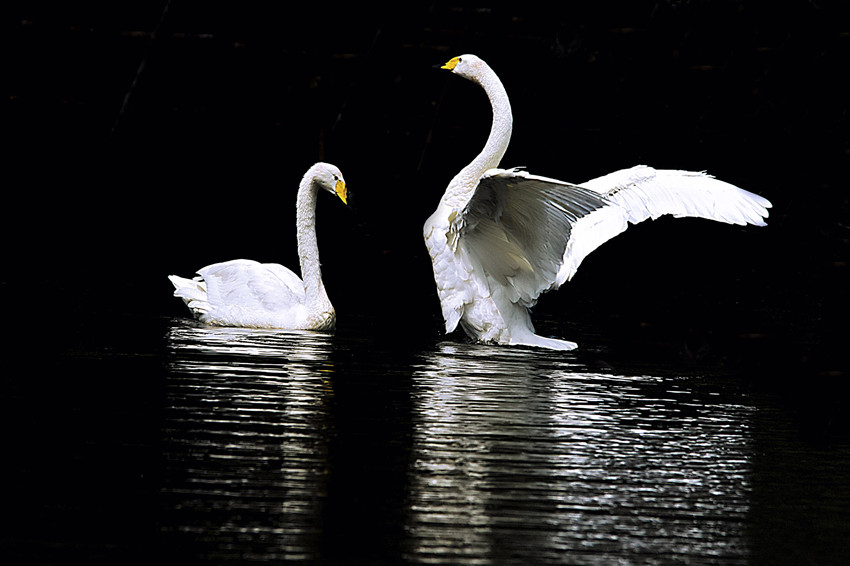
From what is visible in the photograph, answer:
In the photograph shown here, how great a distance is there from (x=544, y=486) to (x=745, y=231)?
10.7 m

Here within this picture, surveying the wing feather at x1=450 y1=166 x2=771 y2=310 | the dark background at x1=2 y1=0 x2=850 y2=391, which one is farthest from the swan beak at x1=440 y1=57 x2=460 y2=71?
the dark background at x1=2 y1=0 x2=850 y2=391

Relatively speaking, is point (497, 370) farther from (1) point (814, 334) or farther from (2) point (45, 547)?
(2) point (45, 547)

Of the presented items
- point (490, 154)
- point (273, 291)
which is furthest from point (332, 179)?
point (490, 154)

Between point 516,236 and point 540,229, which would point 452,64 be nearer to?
point 516,236

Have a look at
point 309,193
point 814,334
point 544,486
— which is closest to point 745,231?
point 814,334

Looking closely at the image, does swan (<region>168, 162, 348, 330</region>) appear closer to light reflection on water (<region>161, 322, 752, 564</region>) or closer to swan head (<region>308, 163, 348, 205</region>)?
swan head (<region>308, 163, 348, 205</region>)

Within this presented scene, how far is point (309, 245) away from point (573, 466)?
429cm

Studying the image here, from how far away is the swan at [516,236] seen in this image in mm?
8141

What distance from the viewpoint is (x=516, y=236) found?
8141mm

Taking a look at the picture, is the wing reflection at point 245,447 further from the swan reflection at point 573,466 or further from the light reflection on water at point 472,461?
the swan reflection at point 573,466

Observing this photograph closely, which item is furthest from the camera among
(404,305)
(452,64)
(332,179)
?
(404,305)

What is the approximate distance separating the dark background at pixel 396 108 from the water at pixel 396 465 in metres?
7.37

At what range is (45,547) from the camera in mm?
Answer: 3623

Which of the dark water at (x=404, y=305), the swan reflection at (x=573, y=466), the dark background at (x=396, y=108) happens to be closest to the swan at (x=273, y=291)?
the dark water at (x=404, y=305)
